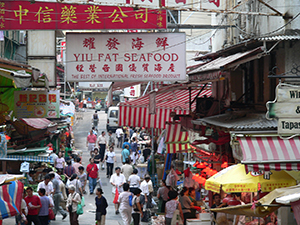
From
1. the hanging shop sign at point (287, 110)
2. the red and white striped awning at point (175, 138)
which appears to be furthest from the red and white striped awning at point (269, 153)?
the red and white striped awning at point (175, 138)

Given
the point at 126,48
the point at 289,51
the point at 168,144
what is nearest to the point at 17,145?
the point at 168,144

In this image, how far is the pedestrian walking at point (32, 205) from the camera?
11234mm

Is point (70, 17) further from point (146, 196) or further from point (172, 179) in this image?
point (172, 179)

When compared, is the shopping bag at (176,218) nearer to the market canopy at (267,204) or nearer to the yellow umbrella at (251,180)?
the yellow umbrella at (251,180)

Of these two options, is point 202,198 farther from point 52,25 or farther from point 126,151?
point 52,25

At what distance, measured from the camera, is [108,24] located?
1172cm

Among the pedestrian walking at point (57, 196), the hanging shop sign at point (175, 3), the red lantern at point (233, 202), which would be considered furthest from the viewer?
the pedestrian walking at point (57, 196)

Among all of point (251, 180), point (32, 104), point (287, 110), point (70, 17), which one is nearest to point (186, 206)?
point (251, 180)

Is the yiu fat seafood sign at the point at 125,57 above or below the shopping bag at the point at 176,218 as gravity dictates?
above

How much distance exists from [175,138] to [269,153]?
7.86 m

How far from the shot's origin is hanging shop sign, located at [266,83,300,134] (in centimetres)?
596

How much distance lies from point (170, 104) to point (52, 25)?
20.4 ft

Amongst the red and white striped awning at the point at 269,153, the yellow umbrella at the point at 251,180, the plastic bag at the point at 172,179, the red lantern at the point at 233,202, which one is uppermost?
the red and white striped awning at the point at 269,153

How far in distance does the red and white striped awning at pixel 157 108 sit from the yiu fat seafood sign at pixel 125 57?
393cm
